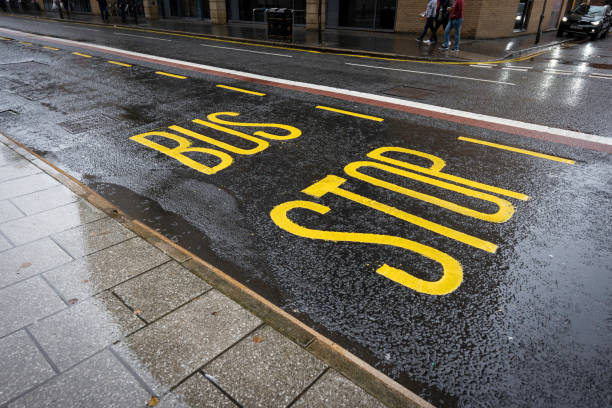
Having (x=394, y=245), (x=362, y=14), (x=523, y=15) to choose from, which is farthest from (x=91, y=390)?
(x=523, y=15)

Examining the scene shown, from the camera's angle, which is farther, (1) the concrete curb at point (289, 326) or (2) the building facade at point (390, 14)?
(2) the building facade at point (390, 14)

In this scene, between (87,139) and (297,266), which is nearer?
(297,266)

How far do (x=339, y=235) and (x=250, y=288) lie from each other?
1049mm

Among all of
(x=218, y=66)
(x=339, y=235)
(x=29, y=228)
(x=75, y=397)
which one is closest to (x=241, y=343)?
(x=75, y=397)

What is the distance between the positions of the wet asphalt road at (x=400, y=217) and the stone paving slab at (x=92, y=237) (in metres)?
0.35

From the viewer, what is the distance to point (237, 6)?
1068 inches

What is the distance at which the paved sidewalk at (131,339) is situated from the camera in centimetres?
215

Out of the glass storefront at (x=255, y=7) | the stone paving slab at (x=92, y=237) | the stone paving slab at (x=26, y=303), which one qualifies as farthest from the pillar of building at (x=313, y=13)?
the stone paving slab at (x=26, y=303)

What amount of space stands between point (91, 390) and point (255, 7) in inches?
1104

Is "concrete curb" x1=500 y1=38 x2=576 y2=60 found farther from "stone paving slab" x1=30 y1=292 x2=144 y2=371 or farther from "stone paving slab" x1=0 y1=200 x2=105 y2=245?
"stone paving slab" x1=30 y1=292 x2=144 y2=371

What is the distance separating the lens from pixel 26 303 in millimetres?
2781

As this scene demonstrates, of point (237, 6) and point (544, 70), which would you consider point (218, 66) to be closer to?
point (544, 70)

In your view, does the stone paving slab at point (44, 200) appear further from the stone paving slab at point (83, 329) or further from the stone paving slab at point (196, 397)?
the stone paving slab at point (196, 397)

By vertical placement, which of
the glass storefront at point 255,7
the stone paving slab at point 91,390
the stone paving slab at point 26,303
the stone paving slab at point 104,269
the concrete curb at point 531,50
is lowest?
the stone paving slab at point 91,390
